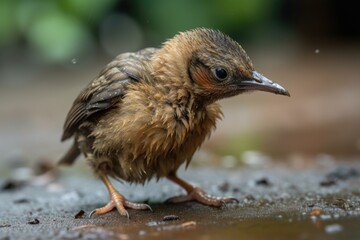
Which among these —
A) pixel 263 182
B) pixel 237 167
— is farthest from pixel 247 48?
pixel 263 182

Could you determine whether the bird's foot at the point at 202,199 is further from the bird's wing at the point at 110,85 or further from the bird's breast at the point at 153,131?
the bird's wing at the point at 110,85

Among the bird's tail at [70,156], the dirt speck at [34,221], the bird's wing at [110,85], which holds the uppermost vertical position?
the bird's wing at [110,85]

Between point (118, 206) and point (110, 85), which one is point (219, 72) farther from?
point (118, 206)

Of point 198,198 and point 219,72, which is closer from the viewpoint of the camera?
point 219,72

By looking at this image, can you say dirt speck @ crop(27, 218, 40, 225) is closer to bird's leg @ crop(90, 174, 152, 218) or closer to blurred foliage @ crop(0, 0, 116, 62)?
bird's leg @ crop(90, 174, 152, 218)

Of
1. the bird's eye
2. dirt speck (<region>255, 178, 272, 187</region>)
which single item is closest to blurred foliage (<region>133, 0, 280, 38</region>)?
dirt speck (<region>255, 178, 272, 187</region>)

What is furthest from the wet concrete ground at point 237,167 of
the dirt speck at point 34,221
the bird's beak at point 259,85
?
the bird's beak at point 259,85

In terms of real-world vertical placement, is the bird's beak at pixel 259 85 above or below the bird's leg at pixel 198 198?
above

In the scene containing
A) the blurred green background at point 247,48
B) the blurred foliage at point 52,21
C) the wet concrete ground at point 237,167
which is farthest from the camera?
the blurred foliage at point 52,21
